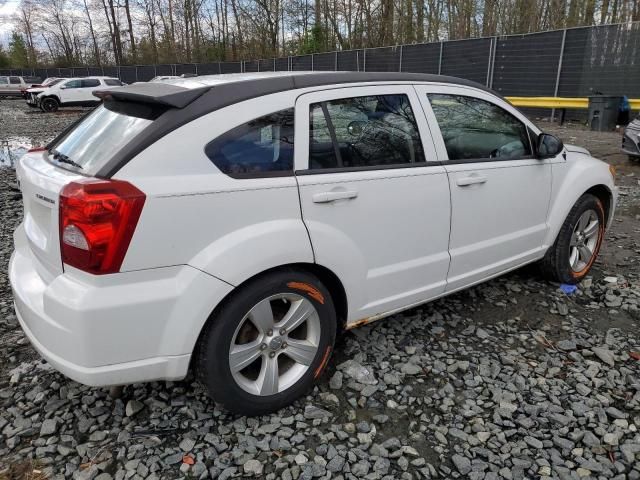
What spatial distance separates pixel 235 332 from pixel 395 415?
1000 millimetres

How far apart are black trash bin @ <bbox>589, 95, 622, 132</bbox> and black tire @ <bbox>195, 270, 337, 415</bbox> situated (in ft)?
42.5

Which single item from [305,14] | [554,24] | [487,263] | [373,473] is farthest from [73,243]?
[305,14]

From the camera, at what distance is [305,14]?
36375 millimetres

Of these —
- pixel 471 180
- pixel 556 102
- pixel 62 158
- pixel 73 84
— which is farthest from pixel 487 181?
pixel 73 84

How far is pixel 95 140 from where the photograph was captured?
2449 mm

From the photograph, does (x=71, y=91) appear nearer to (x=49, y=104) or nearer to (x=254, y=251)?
(x=49, y=104)

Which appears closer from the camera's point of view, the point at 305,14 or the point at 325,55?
the point at 325,55

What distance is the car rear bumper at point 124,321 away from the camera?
204 cm

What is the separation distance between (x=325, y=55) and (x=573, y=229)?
24.8m

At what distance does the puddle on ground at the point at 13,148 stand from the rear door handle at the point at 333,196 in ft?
29.6

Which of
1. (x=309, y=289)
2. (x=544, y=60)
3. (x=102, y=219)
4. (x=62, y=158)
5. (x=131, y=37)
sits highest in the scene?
(x=131, y=37)

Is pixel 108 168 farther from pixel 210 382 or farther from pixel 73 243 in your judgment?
pixel 210 382

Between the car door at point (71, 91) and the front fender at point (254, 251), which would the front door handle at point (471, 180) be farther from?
the car door at point (71, 91)

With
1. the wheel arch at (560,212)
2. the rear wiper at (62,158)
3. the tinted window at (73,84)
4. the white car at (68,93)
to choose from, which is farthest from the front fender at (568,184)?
the tinted window at (73,84)
